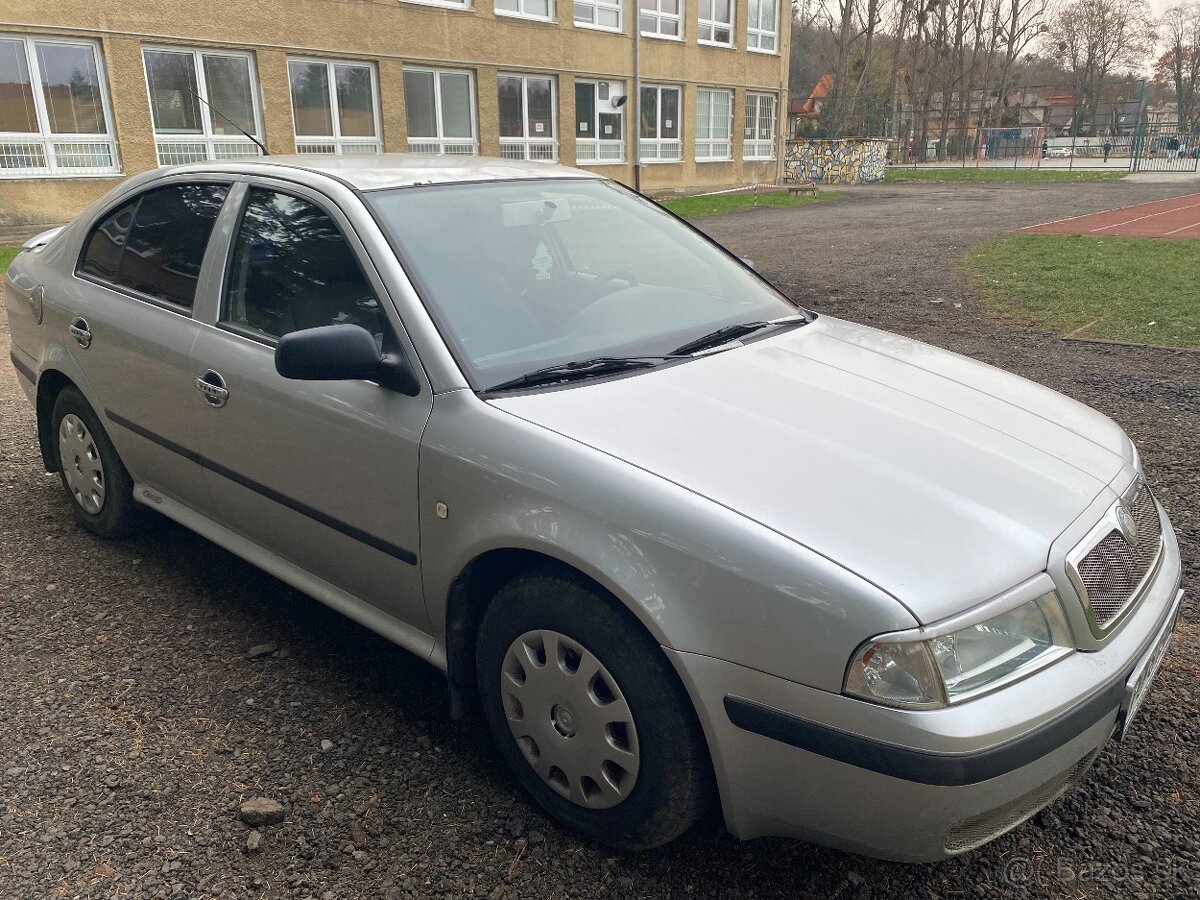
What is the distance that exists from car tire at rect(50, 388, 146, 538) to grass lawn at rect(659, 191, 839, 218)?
1785 centimetres

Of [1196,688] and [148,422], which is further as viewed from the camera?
[148,422]

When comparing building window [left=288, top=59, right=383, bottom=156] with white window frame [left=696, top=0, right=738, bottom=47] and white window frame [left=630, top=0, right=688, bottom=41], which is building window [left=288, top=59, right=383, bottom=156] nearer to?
white window frame [left=630, top=0, right=688, bottom=41]

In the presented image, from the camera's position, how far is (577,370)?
2615 millimetres

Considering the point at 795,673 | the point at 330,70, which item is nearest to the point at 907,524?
the point at 795,673

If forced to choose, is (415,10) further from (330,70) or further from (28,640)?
(28,640)

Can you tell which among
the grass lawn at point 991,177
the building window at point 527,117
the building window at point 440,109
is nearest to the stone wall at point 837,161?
the grass lawn at point 991,177

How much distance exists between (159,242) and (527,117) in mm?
21582

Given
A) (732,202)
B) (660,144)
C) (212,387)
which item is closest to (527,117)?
(660,144)

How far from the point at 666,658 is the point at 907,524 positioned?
0.59 metres

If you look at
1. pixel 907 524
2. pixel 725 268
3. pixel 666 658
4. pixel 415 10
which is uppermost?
pixel 415 10

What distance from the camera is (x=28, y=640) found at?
11.1ft

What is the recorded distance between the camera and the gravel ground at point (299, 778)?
7.54 ft

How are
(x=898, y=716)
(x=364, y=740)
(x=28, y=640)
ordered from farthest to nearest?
(x=28, y=640) → (x=364, y=740) → (x=898, y=716)

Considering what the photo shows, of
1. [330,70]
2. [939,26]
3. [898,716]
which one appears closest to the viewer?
[898,716]
